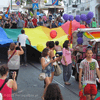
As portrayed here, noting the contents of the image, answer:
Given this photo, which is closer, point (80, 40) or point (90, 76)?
point (90, 76)

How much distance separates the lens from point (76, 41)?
11.8m

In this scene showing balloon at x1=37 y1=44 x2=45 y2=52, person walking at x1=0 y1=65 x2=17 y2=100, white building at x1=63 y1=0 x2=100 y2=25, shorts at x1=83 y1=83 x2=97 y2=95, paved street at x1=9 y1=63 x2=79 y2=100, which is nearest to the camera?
person walking at x1=0 y1=65 x2=17 y2=100

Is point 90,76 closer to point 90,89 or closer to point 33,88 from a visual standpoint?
point 90,89

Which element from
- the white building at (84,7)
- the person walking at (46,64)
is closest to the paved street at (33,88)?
the person walking at (46,64)

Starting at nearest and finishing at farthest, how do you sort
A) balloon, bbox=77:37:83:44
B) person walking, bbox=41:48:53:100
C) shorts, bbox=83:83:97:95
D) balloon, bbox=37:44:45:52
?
1. shorts, bbox=83:83:97:95
2. person walking, bbox=41:48:53:100
3. balloon, bbox=77:37:83:44
4. balloon, bbox=37:44:45:52

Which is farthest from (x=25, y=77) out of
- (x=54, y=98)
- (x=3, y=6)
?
(x=3, y=6)

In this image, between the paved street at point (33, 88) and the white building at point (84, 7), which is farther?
the white building at point (84, 7)

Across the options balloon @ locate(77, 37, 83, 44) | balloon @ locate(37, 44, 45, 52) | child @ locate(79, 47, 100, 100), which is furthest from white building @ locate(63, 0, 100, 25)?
child @ locate(79, 47, 100, 100)

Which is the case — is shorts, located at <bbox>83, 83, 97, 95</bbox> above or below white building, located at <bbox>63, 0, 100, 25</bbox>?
below

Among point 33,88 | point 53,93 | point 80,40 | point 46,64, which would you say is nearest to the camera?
point 53,93

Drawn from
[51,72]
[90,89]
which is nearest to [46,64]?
[51,72]

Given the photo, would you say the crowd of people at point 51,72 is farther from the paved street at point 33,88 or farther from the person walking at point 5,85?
the paved street at point 33,88

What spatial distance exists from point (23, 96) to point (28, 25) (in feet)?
39.9

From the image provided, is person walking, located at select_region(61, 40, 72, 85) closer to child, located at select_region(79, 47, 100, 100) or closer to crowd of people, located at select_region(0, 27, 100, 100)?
crowd of people, located at select_region(0, 27, 100, 100)
